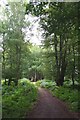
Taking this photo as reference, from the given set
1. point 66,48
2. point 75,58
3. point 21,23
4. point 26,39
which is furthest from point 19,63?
point 75,58

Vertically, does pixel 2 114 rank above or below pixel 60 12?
below

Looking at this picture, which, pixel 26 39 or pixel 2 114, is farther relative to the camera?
pixel 26 39

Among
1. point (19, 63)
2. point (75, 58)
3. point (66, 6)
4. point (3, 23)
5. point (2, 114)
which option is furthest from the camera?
point (19, 63)

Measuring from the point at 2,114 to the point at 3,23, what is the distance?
1988cm

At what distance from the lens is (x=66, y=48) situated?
2750 cm

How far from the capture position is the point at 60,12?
12.4m

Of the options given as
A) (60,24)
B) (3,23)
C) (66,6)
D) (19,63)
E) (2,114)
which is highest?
(3,23)

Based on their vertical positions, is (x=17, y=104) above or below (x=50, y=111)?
above

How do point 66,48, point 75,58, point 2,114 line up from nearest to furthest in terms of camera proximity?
point 2,114 < point 75,58 < point 66,48

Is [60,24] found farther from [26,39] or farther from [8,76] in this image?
[26,39]

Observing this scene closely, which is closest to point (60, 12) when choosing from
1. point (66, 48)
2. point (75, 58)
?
point (75, 58)

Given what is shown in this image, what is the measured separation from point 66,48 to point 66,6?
50.0ft

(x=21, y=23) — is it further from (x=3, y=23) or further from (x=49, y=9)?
(x=49, y=9)

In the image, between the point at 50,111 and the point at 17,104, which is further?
the point at 17,104
